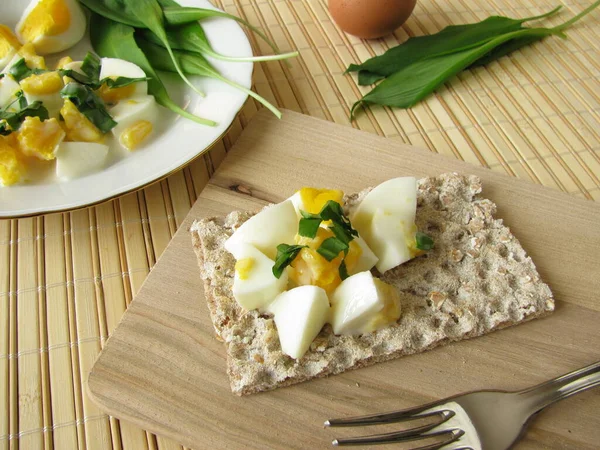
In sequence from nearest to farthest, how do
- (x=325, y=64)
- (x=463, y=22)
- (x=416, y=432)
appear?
(x=416, y=432) → (x=325, y=64) → (x=463, y=22)

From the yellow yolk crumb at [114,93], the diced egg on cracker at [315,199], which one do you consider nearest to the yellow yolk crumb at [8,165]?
the yellow yolk crumb at [114,93]

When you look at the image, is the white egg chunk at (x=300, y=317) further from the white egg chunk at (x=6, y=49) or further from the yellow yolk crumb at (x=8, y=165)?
the white egg chunk at (x=6, y=49)

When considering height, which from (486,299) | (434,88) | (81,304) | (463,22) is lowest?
(81,304)

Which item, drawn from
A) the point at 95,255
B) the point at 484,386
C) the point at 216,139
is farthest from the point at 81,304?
the point at 484,386

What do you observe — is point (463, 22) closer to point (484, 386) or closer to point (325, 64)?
point (325, 64)

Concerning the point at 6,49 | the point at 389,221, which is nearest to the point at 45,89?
the point at 6,49

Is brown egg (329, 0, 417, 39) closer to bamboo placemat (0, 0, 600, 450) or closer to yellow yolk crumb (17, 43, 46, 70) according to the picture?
bamboo placemat (0, 0, 600, 450)

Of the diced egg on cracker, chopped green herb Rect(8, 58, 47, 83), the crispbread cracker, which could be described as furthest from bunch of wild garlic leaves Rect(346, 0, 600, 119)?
chopped green herb Rect(8, 58, 47, 83)
